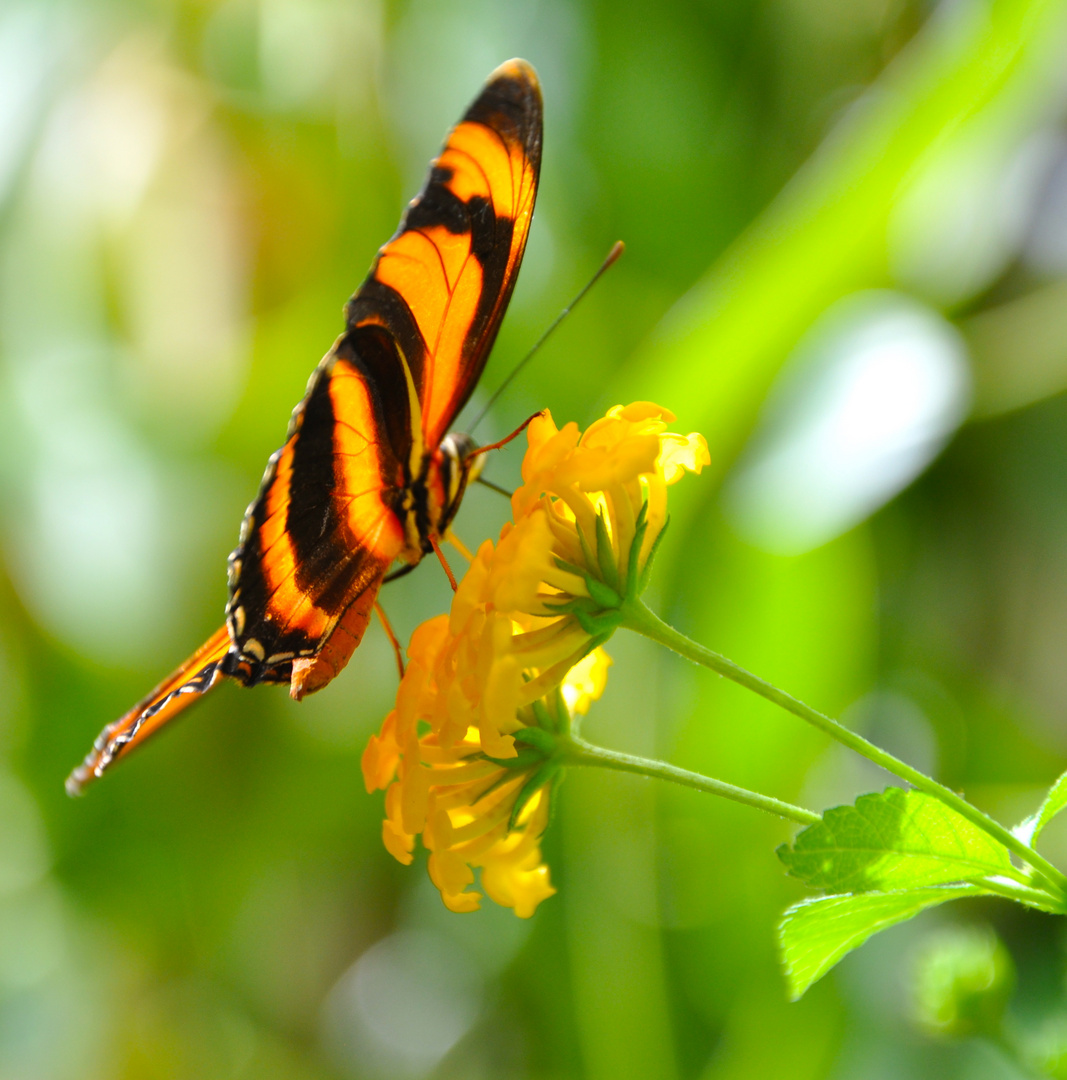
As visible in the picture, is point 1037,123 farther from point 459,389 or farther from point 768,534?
point 459,389

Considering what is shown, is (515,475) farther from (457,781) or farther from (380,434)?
(457,781)

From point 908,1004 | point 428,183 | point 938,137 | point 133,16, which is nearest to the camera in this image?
point 428,183

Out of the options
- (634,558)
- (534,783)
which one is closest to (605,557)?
(634,558)

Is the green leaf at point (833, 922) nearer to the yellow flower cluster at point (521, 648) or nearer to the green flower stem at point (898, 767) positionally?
the green flower stem at point (898, 767)

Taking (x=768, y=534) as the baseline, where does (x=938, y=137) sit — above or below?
above

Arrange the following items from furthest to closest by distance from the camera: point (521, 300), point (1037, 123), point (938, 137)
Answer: point (521, 300) → point (1037, 123) → point (938, 137)

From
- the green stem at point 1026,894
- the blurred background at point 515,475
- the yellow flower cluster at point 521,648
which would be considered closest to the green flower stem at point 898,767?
the green stem at point 1026,894

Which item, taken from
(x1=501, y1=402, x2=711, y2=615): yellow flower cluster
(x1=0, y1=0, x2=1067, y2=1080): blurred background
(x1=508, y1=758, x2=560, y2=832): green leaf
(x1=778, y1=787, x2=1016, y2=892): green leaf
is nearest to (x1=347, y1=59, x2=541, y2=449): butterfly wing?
(x1=501, y1=402, x2=711, y2=615): yellow flower cluster

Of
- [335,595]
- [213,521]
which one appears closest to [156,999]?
[213,521]

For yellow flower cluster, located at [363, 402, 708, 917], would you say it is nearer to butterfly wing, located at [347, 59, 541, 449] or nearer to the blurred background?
butterfly wing, located at [347, 59, 541, 449]
